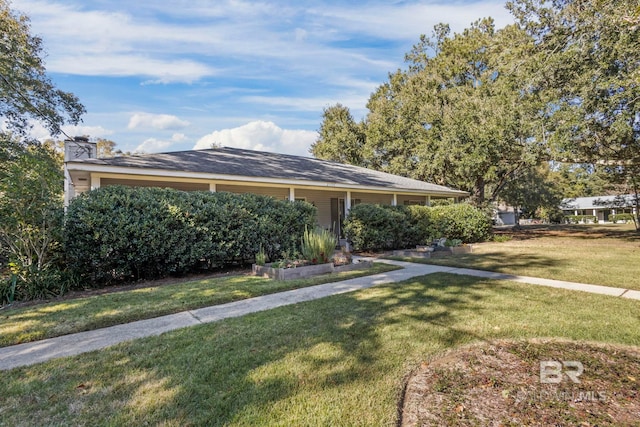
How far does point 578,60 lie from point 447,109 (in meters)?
9.81

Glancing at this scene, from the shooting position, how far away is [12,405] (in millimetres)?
2342

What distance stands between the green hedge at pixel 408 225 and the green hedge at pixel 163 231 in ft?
11.4

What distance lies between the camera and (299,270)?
23.2 feet

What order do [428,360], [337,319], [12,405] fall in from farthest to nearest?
[337,319] < [428,360] < [12,405]

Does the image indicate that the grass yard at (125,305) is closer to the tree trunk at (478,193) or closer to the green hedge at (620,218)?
the tree trunk at (478,193)

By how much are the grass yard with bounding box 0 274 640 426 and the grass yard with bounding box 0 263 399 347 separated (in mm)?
1087

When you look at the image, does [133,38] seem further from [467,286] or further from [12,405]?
[467,286]

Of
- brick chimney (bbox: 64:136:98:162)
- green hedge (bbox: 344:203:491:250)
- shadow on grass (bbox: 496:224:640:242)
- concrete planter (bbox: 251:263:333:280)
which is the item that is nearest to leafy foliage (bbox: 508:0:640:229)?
green hedge (bbox: 344:203:491:250)

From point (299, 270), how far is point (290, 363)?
4171mm

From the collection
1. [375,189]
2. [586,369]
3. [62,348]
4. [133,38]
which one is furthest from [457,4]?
[62,348]

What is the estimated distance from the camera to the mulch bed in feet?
7.00

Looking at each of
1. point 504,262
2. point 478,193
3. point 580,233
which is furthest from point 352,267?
point 580,233

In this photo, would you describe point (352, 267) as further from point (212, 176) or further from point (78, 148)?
point (78, 148)

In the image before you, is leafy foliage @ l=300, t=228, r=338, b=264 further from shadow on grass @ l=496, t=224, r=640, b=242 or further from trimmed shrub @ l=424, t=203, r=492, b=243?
shadow on grass @ l=496, t=224, r=640, b=242
